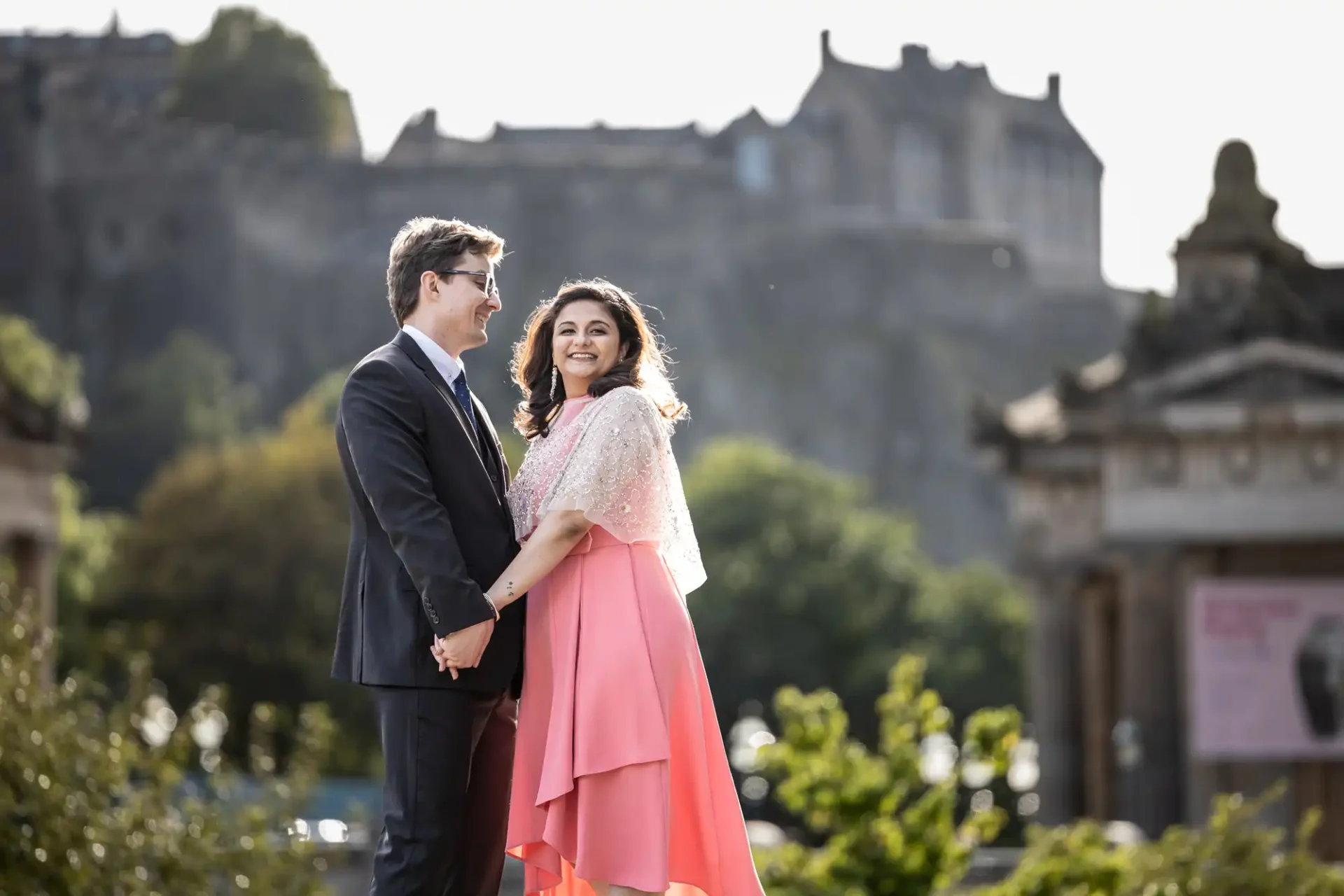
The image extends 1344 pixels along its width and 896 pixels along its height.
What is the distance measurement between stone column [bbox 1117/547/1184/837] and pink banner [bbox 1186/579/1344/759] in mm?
749

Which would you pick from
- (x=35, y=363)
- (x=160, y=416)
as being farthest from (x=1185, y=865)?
(x=160, y=416)

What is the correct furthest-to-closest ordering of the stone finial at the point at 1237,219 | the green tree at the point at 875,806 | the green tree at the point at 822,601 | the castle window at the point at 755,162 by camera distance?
the castle window at the point at 755,162
the green tree at the point at 822,601
the stone finial at the point at 1237,219
the green tree at the point at 875,806

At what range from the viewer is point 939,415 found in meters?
99.6

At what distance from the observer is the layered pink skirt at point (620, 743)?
6438 mm

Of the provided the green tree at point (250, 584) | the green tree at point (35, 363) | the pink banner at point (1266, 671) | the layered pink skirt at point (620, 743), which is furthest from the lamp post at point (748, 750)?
the layered pink skirt at point (620, 743)

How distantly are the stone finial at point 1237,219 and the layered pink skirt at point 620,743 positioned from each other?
659 inches

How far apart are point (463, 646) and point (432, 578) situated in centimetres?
17

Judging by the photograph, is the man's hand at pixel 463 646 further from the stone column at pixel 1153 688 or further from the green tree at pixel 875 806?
the stone column at pixel 1153 688

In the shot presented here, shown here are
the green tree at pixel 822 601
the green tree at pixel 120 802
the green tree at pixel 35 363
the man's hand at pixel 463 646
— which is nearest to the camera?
the man's hand at pixel 463 646

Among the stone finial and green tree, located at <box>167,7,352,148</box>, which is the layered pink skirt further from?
green tree, located at <box>167,7,352,148</box>

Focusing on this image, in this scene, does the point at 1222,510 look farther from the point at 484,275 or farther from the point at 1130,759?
the point at 484,275

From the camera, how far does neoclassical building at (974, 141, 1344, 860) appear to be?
70.0ft

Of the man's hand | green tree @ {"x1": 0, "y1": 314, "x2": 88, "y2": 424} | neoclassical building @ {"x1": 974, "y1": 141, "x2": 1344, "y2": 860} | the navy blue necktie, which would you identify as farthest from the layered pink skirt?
green tree @ {"x1": 0, "y1": 314, "x2": 88, "y2": 424}

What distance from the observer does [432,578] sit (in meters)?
6.23
